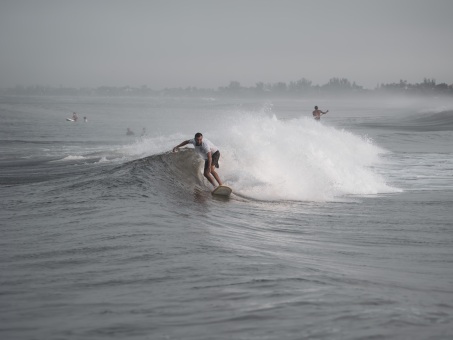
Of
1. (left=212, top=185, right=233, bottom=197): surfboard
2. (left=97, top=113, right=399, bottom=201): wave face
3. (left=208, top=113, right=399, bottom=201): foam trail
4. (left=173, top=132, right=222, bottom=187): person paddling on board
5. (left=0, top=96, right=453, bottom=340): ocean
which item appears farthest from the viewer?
(left=208, top=113, right=399, bottom=201): foam trail

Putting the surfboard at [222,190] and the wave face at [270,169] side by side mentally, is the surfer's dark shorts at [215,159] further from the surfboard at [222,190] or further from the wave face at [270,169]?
the wave face at [270,169]

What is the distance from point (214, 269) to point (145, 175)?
325 inches

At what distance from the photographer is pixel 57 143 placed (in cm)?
3947

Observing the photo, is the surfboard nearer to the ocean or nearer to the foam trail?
the ocean

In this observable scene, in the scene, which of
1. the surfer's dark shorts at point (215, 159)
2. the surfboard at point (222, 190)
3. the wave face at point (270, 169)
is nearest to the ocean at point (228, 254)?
the wave face at point (270, 169)

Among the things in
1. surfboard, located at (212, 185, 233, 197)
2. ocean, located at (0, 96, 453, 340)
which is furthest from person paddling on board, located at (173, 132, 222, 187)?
ocean, located at (0, 96, 453, 340)

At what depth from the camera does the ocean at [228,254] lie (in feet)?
17.5

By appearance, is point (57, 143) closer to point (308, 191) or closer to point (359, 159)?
point (359, 159)

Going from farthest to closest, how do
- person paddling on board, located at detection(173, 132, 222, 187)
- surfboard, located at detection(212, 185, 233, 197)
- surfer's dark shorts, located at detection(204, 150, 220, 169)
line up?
surfer's dark shorts, located at detection(204, 150, 220, 169), surfboard, located at detection(212, 185, 233, 197), person paddling on board, located at detection(173, 132, 222, 187)

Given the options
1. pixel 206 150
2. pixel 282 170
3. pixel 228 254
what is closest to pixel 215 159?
pixel 206 150

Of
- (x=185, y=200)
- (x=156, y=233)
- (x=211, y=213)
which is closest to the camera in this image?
(x=156, y=233)

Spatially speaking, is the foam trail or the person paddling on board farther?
the foam trail

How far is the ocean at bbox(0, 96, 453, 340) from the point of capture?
17.5ft

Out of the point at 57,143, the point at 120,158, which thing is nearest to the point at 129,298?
the point at 120,158
